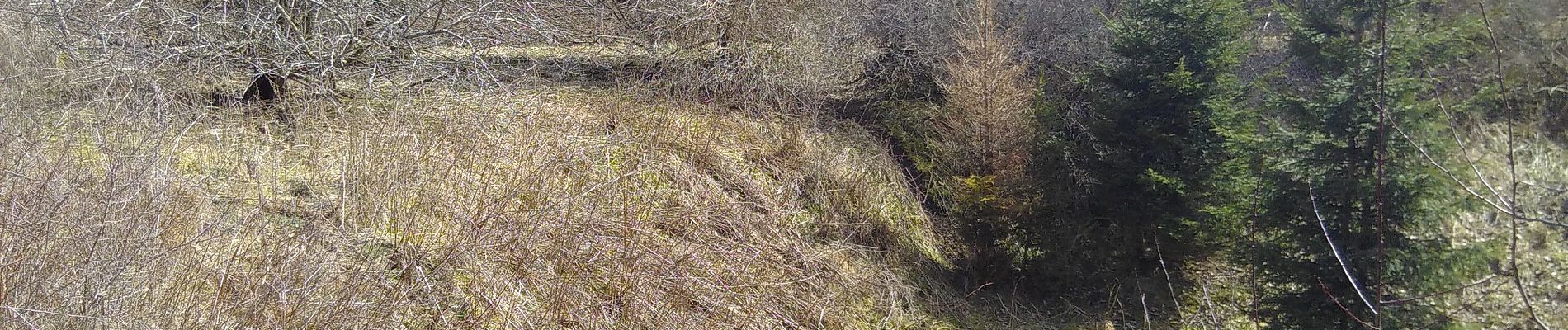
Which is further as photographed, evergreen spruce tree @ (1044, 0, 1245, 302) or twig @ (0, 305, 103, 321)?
evergreen spruce tree @ (1044, 0, 1245, 302)

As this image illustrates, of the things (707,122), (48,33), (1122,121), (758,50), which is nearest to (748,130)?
(707,122)

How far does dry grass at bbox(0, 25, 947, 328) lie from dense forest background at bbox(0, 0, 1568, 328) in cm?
2

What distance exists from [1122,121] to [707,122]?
3.90m

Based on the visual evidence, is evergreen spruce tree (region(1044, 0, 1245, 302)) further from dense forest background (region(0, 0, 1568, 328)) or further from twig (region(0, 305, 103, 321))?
twig (region(0, 305, 103, 321))

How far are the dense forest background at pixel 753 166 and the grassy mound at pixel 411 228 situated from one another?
0.9 inches

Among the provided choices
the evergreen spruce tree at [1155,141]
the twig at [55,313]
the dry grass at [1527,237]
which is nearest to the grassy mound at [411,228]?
the twig at [55,313]

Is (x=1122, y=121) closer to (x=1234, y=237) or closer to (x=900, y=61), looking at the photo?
(x=1234, y=237)

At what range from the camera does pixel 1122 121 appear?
26.3ft

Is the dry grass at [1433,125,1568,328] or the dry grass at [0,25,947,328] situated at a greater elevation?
the dry grass at [0,25,947,328]

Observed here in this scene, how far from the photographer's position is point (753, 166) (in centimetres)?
917

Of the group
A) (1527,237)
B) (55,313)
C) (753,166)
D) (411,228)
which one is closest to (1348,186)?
(753,166)

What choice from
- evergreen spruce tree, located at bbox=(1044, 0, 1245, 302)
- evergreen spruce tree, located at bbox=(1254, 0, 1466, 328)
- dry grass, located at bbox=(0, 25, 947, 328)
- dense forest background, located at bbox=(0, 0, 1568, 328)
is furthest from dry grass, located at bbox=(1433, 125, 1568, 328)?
dry grass, located at bbox=(0, 25, 947, 328)

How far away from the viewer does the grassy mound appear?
356 cm

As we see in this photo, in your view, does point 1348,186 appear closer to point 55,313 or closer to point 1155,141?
point 1155,141
